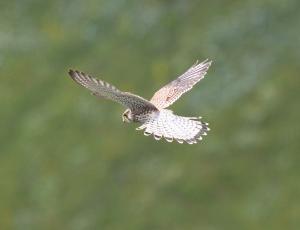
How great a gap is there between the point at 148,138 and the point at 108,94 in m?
24.5

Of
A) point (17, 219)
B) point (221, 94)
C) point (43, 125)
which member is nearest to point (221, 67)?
point (221, 94)

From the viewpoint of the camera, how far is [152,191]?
32156 mm

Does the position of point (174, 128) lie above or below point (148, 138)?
below

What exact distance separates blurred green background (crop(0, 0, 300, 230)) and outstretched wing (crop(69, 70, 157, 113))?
2236 centimetres

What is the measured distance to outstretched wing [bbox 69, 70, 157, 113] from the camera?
8.62 metres

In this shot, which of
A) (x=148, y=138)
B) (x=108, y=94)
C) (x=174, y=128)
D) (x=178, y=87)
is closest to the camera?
(x=108, y=94)

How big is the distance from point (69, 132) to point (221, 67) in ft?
20.2

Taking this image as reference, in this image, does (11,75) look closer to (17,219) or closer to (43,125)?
(43,125)

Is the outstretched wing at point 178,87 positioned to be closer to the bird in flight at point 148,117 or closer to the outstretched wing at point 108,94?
the bird in flight at point 148,117

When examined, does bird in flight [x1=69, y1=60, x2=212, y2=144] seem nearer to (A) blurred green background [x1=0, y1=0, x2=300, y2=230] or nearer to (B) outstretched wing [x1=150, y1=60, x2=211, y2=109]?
(B) outstretched wing [x1=150, y1=60, x2=211, y2=109]

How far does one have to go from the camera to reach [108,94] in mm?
8727

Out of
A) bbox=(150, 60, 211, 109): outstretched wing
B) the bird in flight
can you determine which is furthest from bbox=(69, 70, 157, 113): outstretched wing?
bbox=(150, 60, 211, 109): outstretched wing

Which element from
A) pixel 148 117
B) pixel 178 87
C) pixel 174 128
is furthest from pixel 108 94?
pixel 178 87

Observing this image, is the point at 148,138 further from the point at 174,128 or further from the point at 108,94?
the point at 108,94
